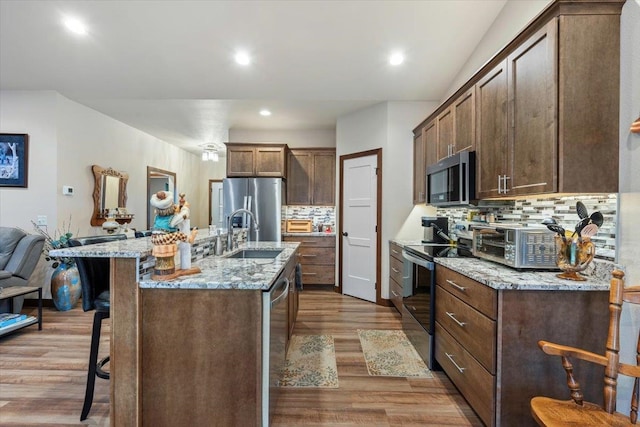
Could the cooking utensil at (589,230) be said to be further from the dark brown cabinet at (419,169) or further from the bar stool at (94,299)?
the bar stool at (94,299)

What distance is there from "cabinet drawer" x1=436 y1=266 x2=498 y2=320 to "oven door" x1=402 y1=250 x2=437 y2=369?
0.55ft

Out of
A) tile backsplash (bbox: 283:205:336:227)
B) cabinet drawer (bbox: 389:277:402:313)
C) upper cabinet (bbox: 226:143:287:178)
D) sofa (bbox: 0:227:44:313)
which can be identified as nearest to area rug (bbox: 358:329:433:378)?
cabinet drawer (bbox: 389:277:402:313)

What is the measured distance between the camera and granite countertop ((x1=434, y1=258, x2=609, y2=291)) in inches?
60.4

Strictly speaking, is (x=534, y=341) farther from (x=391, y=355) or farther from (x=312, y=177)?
(x=312, y=177)

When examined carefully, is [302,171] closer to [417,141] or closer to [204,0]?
[417,141]

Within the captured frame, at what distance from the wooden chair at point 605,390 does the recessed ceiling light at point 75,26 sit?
4279 mm

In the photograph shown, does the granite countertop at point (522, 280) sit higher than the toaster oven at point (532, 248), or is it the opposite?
the toaster oven at point (532, 248)

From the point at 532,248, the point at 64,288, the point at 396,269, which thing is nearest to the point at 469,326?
the point at 532,248

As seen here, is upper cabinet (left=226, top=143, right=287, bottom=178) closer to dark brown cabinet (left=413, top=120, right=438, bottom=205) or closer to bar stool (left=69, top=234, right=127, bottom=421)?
dark brown cabinet (left=413, top=120, right=438, bottom=205)

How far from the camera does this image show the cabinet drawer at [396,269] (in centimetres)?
344

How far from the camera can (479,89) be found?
2391mm

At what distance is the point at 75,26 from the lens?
2.87 meters

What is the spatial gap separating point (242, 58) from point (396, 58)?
64.7 inches

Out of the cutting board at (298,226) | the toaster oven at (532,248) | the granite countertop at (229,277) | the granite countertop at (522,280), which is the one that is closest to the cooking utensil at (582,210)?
the toaster oven at (532,248)
